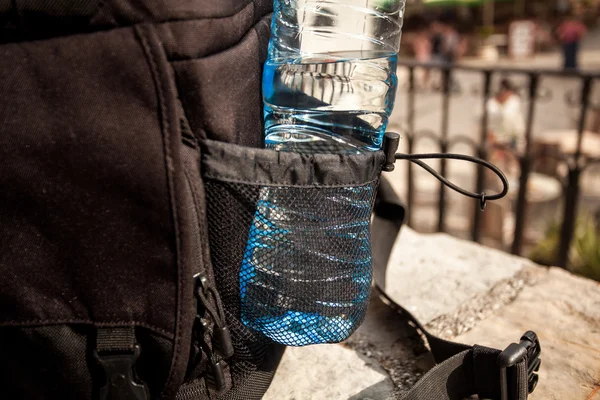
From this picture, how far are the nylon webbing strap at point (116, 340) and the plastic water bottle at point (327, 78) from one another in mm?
437

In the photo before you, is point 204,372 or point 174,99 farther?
point 204,372

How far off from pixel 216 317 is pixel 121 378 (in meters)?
0.17

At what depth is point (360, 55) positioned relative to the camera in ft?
4.03

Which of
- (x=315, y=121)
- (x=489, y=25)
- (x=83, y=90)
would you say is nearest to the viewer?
(x=83, y=90)

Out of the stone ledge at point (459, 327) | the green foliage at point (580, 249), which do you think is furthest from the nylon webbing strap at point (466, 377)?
the green foliage at point (580, 249)

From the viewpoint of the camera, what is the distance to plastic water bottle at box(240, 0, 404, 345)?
0.90 meters

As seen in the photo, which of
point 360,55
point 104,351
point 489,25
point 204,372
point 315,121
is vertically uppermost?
point 360,55

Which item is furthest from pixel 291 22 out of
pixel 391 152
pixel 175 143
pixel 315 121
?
pixel 175 143

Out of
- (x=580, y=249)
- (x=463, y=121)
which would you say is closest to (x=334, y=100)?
(x=580, y=249)

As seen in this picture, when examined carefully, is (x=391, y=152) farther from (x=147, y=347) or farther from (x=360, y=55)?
(x=147, y=347)

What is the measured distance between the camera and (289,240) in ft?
2.95

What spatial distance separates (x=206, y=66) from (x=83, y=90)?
0.18m

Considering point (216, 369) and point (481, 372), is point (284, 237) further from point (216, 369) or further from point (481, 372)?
point (481, 372)

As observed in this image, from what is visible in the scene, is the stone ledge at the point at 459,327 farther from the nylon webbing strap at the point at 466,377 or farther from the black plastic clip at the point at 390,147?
the black plastic clip at the point at 390,147
